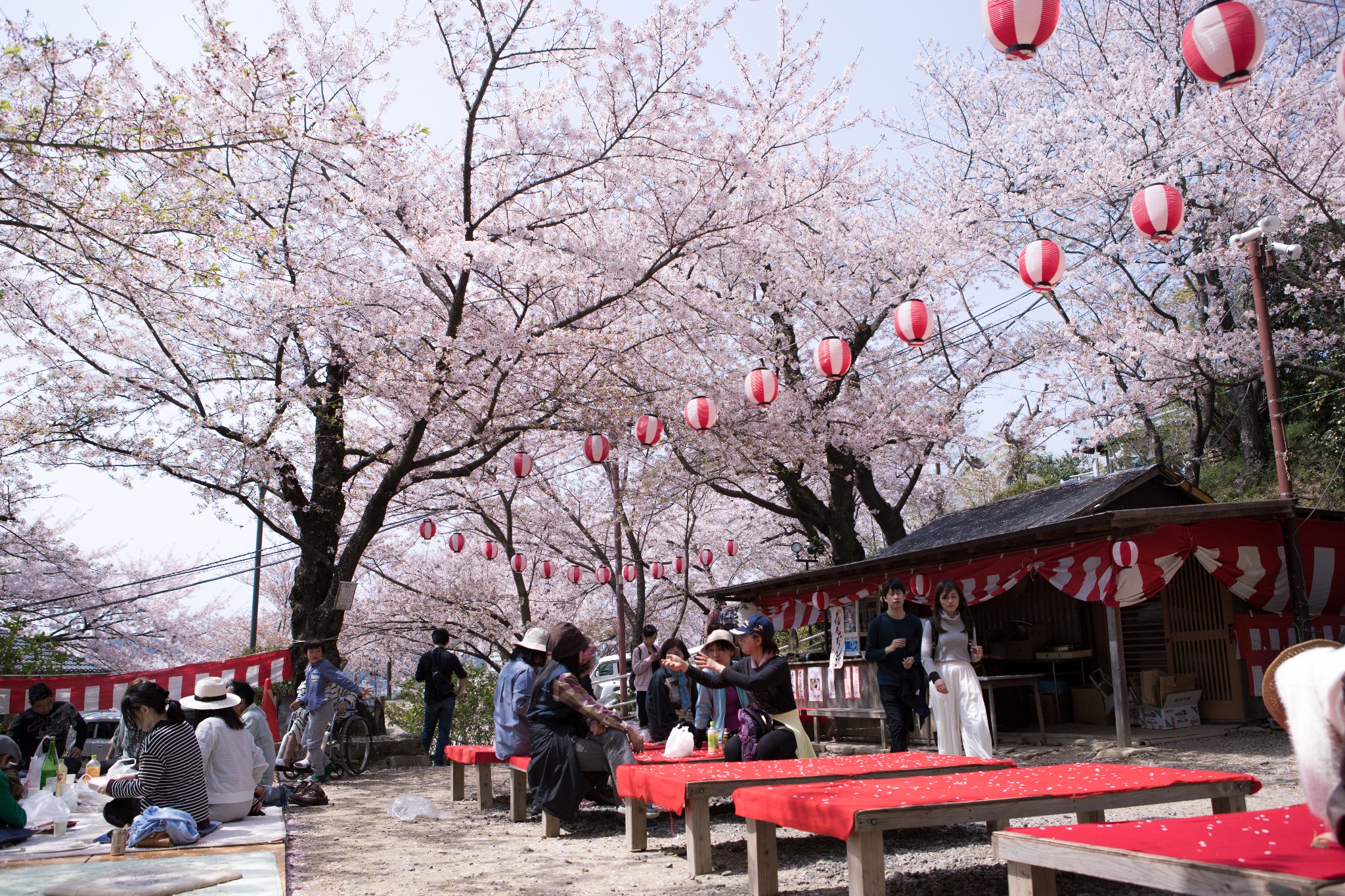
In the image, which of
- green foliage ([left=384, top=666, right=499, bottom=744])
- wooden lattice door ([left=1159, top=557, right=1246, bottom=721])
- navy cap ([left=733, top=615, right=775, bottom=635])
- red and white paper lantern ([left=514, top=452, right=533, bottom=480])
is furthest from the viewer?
green foliage ([left=384, top=666, right=499, bottom=744])

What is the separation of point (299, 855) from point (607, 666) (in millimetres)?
17874

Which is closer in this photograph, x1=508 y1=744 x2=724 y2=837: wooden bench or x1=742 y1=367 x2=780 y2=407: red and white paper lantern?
x1=508 y1=744 x2=724 y2=837: wooden bench

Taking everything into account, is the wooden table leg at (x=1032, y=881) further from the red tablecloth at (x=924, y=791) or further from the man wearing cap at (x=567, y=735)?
the man wearing cap at (x=567, y=735)

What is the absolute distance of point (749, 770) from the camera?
16.6 ft

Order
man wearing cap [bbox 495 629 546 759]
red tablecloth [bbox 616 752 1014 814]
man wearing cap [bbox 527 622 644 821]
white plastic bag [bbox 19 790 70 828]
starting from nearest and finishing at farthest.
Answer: red tablecloth [bbox 616 752 1014 814] → man wearing cap [bbox 527 622 644 821] → white plastic bag [bbox 19 790 70 828] → man wearing cap [bbox 495 629 546 759]

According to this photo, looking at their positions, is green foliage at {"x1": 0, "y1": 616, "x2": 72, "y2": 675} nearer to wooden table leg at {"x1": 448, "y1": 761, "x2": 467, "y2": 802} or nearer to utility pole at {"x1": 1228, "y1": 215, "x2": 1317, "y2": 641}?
wooden table leg at {"x1": 448, "y1": 761, "x2": 467, "y2": 802}

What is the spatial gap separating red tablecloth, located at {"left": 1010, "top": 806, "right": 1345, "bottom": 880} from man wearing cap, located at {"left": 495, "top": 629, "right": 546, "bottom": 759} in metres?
4.39

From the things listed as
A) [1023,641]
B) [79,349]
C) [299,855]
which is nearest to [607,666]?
[1023,641]

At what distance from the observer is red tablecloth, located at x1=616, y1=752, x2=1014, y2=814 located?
15.8 feet

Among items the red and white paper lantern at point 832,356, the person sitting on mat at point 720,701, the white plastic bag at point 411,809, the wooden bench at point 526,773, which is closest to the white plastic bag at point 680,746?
the wooden bench at point 526,773

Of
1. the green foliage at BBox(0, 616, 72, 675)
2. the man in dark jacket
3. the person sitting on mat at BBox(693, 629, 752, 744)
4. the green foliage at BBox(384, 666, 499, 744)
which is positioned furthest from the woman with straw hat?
the green foliage at BBox(0, 616, 72, 675)

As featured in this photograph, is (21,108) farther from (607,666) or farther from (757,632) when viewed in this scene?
(607,666)

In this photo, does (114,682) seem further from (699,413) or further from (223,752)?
(699,413)

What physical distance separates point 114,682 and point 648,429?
7.04 m
